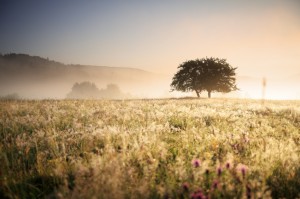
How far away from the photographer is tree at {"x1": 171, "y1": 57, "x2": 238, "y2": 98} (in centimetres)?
5094

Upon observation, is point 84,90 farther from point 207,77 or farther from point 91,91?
point 207,77

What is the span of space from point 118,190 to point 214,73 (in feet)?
167

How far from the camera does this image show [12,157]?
4133mm

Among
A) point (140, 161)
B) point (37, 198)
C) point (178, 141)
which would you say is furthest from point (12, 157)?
point (178, 141)

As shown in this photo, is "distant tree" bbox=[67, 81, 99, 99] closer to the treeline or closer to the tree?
the treeline

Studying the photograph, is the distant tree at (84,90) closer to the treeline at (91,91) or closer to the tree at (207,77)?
the treeline at (91,91)

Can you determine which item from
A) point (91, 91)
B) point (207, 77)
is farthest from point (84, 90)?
point (207, 77)

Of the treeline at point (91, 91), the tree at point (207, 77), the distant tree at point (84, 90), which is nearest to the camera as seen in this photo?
the tree at point (207, 77)

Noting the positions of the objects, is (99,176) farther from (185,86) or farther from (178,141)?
(185,86)

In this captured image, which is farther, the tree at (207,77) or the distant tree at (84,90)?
the distant tree at (84,90)

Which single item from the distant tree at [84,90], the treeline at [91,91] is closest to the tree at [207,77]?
the treeline at [91,91]

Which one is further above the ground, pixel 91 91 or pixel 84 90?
pixel 84 90

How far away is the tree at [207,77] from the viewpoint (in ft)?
167

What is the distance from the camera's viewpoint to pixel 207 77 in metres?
50.8
